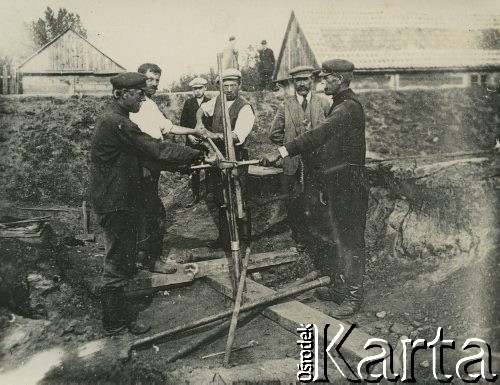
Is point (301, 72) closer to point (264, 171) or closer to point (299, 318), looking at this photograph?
point (264, 171)

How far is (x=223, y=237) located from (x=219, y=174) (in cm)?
76

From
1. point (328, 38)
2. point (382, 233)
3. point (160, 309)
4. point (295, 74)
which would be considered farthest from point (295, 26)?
point (160, 309)

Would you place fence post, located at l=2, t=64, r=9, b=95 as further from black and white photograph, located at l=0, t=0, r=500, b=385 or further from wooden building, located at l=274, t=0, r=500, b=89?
wooden building, located at l=274, t=0, r=500, b=89

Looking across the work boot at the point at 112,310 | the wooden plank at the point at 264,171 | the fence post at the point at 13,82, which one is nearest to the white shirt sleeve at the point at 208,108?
the wooden plank at the point at 264,171

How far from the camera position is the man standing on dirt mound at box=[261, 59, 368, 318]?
13.1 ft

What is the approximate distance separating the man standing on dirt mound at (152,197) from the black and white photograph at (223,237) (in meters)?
0.02

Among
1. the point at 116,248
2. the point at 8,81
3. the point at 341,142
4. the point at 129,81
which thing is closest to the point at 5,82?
the point at 8,81

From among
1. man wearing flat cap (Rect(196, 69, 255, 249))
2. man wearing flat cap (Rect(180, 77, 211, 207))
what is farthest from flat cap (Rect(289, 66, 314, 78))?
man wearing flat cap (Rect(180, 77, 211, 207))

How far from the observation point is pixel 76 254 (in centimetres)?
507

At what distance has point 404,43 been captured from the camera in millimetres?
12398

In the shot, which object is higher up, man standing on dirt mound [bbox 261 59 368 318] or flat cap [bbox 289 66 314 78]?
flat cap [bbox 289 66 314 78]

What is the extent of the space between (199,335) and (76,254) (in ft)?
6.87

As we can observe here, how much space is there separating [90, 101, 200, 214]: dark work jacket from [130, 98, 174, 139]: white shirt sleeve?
847 millimetres

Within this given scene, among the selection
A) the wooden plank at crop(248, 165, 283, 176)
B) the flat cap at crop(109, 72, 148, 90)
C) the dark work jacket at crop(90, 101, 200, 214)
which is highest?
the flat cap at crop(109, 72, 148, 90)
